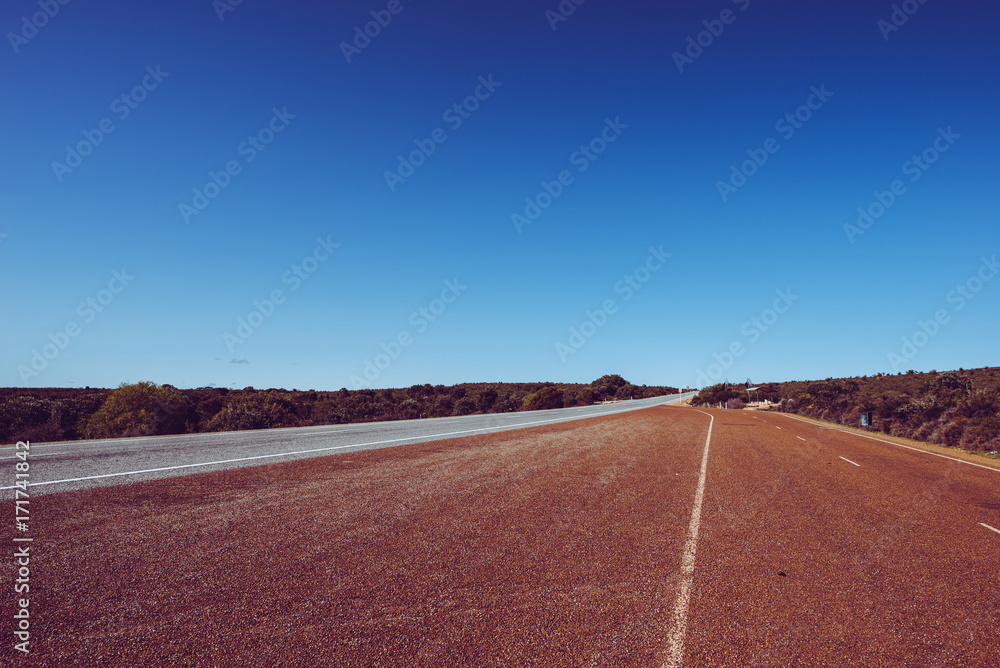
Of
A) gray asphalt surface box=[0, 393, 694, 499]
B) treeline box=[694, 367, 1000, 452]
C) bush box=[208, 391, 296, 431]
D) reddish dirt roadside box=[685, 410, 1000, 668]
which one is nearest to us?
reddish dirt roadside box=[685, 410, 1000, 668]

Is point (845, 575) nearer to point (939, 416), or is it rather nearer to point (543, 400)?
point (939, 416)

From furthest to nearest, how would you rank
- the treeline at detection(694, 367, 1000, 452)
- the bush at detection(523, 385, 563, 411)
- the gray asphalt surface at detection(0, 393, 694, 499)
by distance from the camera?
the bush at detection(523, 385, 563, 411) < the treeline at detection(694, 367, 1000, 452) < the gray asphalt surface at detection(0, 393, 694, 499)

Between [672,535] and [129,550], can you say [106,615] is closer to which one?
[129,550]

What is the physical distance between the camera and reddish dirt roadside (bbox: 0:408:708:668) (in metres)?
3.21

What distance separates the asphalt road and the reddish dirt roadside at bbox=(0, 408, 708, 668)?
0.02 metres

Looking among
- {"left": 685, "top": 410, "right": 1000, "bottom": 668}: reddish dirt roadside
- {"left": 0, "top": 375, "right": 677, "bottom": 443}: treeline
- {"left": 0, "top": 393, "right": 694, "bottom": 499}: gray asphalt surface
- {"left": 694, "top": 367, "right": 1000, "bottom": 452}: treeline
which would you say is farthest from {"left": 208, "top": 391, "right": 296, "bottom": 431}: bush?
{"left": 694, "top": 367, "right": 1000, "bottom": 452}: treeline

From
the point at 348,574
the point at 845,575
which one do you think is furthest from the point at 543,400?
the point at 348,574

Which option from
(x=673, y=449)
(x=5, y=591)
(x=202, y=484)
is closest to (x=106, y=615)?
(x=5, y=591)

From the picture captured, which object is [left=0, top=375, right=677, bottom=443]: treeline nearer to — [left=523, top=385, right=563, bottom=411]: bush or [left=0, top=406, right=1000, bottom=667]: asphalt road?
[left=0, top=406, right=1000, bottom=667]: asphalt road

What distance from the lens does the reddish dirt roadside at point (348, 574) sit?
10.5ft

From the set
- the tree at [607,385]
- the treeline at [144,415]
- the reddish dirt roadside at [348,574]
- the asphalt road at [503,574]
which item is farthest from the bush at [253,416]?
the tree at [607,385]

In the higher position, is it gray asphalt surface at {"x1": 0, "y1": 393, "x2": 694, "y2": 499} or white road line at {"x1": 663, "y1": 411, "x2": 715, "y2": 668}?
gray asphalt surface at {"x1": 0, "y1": 393, "x2": 694, "y2": 499}

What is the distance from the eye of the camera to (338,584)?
416cm

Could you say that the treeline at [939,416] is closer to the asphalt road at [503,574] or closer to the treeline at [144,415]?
the asphalt road at [503,574]
